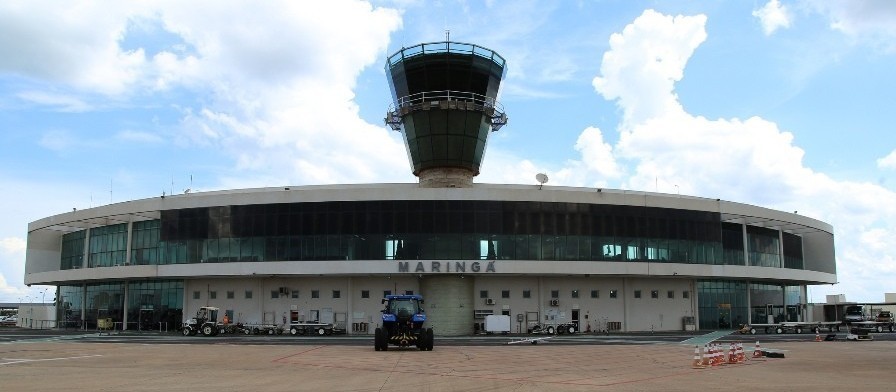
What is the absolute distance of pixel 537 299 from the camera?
215 feet

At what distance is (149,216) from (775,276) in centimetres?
6064

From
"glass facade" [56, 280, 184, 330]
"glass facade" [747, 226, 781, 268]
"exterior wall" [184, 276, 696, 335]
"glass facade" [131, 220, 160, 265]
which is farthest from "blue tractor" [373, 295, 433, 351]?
"glass facade" [747, 226, 781, 268]

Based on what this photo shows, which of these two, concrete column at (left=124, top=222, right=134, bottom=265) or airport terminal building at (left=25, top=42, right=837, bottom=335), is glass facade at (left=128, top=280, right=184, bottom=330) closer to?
airport terminal building at (left=25, top=42, right=837, bottom=335)

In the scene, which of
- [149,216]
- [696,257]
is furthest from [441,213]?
[149,216]

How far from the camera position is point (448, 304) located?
205 ft

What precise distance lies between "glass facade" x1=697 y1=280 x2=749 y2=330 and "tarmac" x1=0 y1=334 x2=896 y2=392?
29010mm

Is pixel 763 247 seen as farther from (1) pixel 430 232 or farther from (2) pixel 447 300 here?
(1) pixel 430 232

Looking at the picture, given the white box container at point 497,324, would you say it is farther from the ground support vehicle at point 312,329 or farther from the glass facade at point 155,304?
the glass facade at point 155,304

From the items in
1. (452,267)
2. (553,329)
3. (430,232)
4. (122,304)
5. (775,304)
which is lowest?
(553,329)

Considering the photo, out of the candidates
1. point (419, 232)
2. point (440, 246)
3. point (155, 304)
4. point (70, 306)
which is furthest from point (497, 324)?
point (70, 306)

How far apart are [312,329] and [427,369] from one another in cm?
3506

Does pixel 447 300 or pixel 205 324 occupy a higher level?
pixel 447 300

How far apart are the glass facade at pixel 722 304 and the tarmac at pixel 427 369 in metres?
29.0

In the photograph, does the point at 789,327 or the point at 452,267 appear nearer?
the point at 452,267
